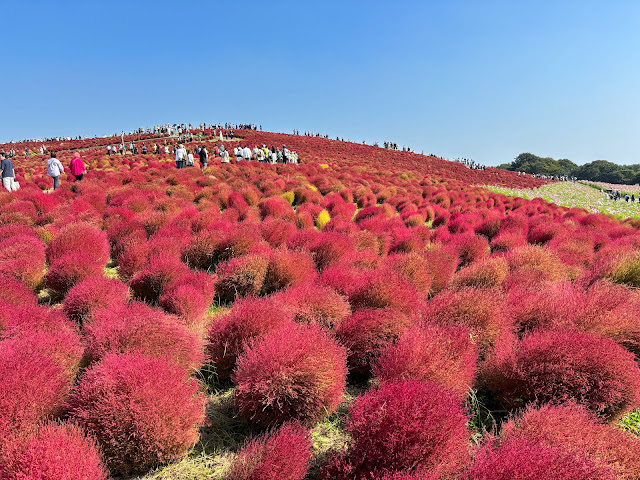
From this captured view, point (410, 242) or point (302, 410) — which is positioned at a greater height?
point (410, 242)

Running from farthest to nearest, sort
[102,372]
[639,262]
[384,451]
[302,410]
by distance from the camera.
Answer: [639,262]
[302,410]
[102,372]
[384,451]

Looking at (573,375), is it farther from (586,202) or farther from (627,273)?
(586,202)

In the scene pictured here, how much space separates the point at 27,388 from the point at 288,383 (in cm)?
158

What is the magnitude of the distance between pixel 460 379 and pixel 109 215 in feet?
23.3

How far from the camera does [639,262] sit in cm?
505

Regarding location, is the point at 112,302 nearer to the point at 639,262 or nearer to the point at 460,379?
the point at 460,379

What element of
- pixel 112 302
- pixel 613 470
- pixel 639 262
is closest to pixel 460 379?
pixel 613 470

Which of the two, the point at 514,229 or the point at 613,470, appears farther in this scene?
the point at 514,229

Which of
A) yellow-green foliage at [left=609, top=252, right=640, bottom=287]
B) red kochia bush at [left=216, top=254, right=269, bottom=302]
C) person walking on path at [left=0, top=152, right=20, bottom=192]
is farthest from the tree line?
red kochia bush at [left=216, top=254, right=269, bottom=302]

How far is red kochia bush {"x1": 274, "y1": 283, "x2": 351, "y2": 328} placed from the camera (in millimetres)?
3527

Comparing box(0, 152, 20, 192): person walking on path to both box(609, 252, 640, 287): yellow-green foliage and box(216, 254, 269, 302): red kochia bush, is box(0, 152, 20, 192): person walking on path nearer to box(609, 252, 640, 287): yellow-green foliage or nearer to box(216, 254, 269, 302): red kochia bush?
box(216, 254, 269, 302): red kochia bush

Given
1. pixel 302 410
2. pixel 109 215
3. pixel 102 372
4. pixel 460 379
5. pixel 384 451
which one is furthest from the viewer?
pixel 109 215

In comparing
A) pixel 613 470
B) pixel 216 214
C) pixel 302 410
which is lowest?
pixel 302 410

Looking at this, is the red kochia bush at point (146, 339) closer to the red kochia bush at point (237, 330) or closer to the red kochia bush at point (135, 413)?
the red kochia bush at point (237, 330)
